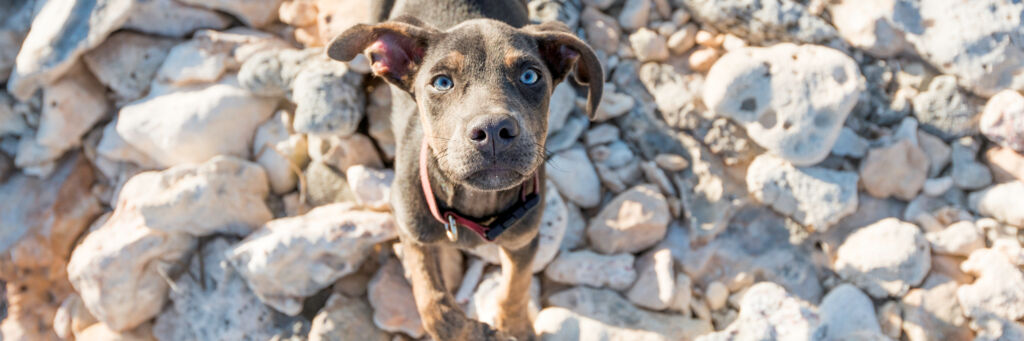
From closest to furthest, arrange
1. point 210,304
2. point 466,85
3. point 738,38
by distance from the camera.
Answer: point 466,85
point 210,304
point 738,38

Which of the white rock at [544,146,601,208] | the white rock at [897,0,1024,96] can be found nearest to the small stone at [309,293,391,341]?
the white rock at [544,146,601,208]

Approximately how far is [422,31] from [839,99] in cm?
280

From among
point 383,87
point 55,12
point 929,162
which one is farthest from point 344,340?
point 929,162

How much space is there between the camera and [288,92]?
4520 millimetres

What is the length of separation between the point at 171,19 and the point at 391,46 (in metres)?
2.67

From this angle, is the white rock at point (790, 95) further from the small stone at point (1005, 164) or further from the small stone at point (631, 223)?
the small stone at point (1005, 164)

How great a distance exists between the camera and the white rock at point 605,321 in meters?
3.95

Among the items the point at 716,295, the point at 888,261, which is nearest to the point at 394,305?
the point at 716,295

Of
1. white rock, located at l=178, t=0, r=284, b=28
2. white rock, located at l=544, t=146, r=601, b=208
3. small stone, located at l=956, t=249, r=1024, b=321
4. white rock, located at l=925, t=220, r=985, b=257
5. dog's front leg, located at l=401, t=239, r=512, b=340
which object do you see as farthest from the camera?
white rock, located at l=178, t=0, r=284, b=28

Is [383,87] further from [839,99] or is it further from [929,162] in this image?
[929,162]

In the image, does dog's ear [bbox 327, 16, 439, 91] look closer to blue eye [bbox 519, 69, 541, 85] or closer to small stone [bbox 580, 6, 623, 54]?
blue eye [bbox 519, 69, 541, 85]

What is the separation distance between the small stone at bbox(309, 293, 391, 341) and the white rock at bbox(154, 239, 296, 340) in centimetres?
34

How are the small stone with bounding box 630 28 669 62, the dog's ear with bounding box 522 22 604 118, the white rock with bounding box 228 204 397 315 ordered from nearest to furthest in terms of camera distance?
the dog's ear with bounding box 522 22 604 118 → the white rock with bounding box 228 204 397 315 → the small stone with bounding box 630 28 669 62

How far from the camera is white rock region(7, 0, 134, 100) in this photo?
183 inches
